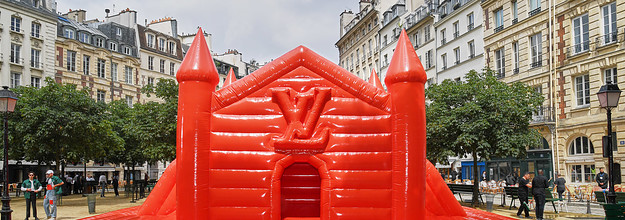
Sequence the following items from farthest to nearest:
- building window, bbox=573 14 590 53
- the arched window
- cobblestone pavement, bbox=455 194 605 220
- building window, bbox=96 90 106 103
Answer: building window, bbox=96 90 106 103, the arched window, building window, bbox=573 14 590 53, cobblestone pavement, bbox=455 194 605 220

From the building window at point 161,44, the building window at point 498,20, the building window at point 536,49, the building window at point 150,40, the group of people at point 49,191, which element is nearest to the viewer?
the group of people at point 49,191

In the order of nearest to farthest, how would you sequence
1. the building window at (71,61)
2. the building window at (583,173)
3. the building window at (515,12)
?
the building window at (583,173), the building window at (515,12), the building window at (71,61)

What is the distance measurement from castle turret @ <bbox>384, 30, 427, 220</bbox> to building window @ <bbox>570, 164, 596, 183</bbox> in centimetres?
2188

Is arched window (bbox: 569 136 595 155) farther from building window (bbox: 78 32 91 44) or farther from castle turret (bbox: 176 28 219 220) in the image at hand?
building window (bbox: 78 32 91 44)

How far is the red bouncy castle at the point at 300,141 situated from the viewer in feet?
26.2

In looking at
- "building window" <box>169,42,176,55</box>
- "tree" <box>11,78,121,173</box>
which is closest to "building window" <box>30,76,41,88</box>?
"tree" <box>11,78,121,173</box>

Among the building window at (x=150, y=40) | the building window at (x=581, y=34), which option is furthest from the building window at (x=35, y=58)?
the building window at (x=581, y=34)

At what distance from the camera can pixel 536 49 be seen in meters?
30.5

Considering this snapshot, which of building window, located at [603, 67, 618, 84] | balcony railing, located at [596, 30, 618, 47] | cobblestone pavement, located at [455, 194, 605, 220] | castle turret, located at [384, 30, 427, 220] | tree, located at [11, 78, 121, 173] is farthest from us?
building window, located at [603, 67, 618, 84]

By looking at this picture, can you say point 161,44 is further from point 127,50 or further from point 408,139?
point 408,139

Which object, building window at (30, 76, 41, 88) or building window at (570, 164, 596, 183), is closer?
building window at (570, 164, 596, 183)

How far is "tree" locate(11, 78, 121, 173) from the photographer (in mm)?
22875

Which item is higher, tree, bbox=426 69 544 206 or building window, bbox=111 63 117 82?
building window, bbox=111 63 117 82

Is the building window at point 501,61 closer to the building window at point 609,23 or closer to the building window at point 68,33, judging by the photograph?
the building window at point 609,23
